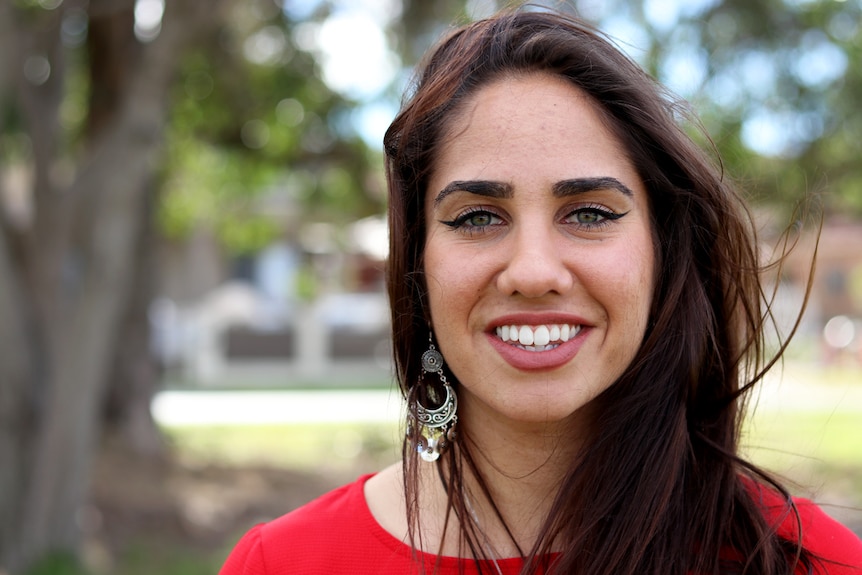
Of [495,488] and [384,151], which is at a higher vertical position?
[384,151]

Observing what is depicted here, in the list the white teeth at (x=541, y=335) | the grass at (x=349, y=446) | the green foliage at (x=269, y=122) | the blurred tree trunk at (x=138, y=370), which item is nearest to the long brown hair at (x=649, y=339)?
the white teeth at (x=541, y=335)

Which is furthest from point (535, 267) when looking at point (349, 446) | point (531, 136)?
point (349, 446)

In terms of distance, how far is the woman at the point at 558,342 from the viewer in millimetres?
1716

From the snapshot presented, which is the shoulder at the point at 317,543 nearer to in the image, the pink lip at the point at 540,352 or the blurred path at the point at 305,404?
the pink lip at the point at 540,352

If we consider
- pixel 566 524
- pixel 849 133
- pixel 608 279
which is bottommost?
pixel 566 524

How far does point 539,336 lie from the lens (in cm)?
170

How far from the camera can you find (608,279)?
1701mm

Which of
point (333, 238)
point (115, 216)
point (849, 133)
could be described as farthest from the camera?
point (333, 238)

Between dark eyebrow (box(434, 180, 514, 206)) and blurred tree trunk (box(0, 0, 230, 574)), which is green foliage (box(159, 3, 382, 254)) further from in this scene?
dark eyebrow (box(434, 180, 514, 206))

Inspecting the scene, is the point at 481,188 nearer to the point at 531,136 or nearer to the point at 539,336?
the point at 531,136

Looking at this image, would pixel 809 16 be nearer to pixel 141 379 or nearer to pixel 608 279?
pixel 141 379

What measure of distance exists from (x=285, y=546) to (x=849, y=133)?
26.0 ft

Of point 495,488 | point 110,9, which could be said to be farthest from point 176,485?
point 495,488

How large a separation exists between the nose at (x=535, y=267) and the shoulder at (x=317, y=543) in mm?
586
